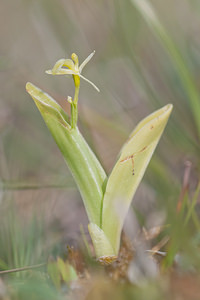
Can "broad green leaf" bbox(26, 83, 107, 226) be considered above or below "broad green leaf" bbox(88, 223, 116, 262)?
above

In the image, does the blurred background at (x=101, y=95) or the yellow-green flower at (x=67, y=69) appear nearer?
the yellow-green flower at (x=67, y=69)

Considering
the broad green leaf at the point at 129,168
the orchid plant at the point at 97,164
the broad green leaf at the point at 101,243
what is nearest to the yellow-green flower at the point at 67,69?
the orchid plant at the point at 97,164

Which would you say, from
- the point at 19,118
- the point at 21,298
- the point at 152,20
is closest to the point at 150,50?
the point at 19,118

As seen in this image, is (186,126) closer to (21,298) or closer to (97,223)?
(97,223)

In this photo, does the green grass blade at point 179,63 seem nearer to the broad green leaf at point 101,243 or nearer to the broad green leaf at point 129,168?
the broad green leaf at point 129,168

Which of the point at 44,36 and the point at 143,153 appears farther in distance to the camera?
the point at 44,36

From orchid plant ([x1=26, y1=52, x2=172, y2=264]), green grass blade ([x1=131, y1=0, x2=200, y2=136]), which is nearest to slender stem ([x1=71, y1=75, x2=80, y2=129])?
orchid plant ([x1=26, y1=52, x2=172, y2=264])

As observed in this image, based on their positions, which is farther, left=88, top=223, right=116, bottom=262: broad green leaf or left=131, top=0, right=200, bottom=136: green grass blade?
left=131, top=0, right=200, bottom=136: green grass blade

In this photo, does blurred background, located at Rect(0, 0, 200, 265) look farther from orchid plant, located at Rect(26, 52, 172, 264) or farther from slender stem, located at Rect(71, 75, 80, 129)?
slender stem, located at Rect(71, 75, 80, 129)
